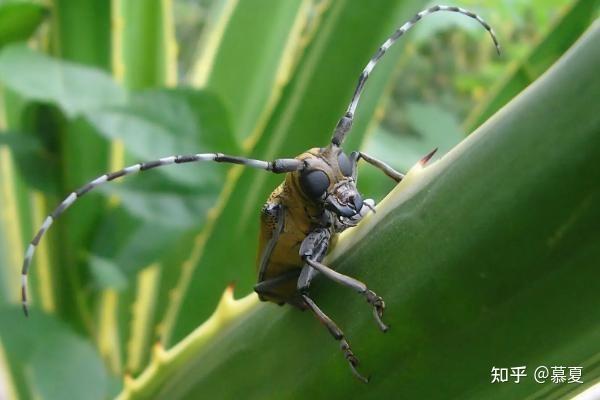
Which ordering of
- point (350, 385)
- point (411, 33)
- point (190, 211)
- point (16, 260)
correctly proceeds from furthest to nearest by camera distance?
1. point (16, 260)
2. point (411, 33)
3. point (190, 211)
4. point (350, 385)

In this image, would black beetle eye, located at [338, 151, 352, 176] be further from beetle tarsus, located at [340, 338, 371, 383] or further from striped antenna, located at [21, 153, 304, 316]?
beetle tarsus, located at [340, 338, 371, 383]

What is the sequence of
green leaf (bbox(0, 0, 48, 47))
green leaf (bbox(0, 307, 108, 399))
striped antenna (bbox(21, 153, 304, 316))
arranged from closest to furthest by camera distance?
1. striped antenna (bbox(21, 153, 304, 316))
2. green leaf (bbox(0, 307, 108, 399))
3. green leaf (bbox(0, 0, 48, 47))

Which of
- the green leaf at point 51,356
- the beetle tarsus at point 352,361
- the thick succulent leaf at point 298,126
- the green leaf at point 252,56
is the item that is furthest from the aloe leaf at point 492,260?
the green leaf at point 252,56

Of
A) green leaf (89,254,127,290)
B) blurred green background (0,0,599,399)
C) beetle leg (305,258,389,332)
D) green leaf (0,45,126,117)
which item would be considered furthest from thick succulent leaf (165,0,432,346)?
beetle leg (305,258,389,332)

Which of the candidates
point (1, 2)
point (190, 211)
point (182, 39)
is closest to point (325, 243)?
point (190, 211)

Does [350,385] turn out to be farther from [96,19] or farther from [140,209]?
[96,19]

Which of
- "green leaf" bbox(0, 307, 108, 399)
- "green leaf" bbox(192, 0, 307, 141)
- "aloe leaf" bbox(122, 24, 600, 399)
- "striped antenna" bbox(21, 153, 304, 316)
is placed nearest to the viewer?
"aloe leaf" bbox(122, 24, 600, 399)
